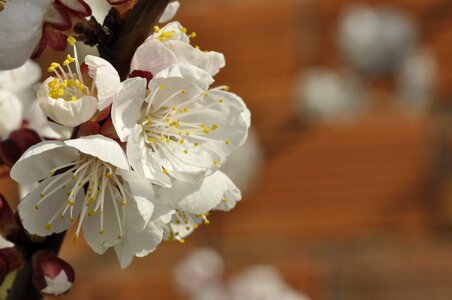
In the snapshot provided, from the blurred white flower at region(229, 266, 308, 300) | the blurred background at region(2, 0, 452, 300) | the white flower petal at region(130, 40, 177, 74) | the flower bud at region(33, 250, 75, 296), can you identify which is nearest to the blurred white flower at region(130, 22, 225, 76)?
the white flower petal at region(130, 40, 177, 74)

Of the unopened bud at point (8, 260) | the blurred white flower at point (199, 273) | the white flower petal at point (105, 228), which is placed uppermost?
the white flower petal at point (105, 228)

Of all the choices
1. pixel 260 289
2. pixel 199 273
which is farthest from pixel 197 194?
pixel 199 273

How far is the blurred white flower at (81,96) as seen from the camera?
365 mm

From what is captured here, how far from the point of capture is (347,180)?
1679 millimetres

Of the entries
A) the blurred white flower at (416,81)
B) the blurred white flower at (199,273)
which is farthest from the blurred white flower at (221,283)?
the blurred white flower at (416,81)

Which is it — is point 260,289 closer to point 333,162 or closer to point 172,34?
point 333,162

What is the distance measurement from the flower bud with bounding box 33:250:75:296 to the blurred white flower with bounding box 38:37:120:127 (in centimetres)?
7

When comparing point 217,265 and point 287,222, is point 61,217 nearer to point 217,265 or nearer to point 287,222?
point 217,265

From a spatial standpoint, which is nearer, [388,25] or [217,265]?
[217,265]

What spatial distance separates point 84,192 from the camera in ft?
1.42

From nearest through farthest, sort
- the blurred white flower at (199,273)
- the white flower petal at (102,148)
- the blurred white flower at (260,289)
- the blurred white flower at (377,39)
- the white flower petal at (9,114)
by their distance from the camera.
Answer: the white flower petal at (102,148), the white flower petal at (9,114), the blurred white flower at (260,289), the blurred white flower at (199,273), the blurred white flower at (377,39)

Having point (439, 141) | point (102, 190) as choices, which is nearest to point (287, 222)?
point (439, 141)

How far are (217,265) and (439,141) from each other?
608 mm

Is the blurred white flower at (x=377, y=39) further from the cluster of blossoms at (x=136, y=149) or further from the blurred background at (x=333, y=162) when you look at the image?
the cluster of blossoms at (x=136, y=149)
